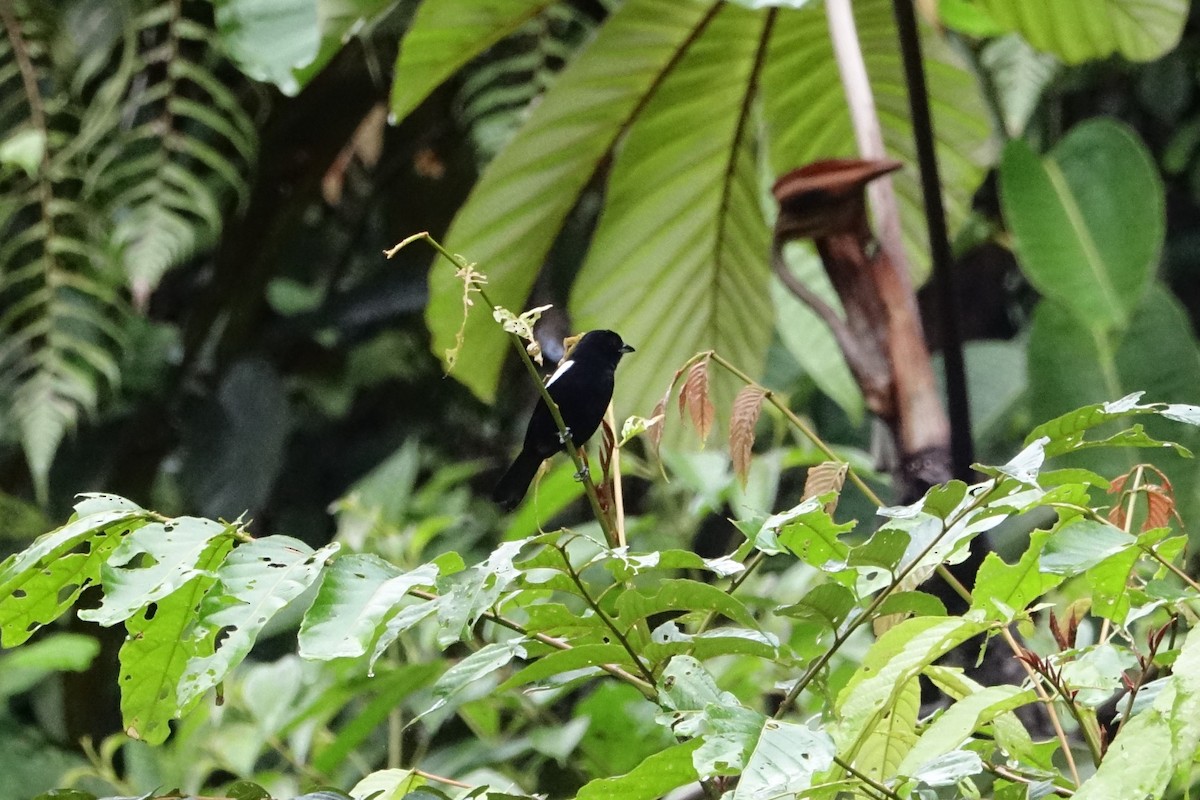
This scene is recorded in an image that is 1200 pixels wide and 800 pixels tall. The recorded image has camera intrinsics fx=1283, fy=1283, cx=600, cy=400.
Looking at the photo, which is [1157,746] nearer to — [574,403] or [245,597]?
[245,597]

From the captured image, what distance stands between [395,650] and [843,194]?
2.99 feet

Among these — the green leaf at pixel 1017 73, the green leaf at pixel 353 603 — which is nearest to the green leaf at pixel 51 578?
the green leaf at pixel 353 603

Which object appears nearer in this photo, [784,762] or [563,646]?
[784,762]

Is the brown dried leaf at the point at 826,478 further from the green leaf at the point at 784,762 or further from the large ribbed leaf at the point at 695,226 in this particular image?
the large ribbed leaf at the point at 695,226

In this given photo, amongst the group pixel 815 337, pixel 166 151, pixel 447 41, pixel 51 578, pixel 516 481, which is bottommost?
pixel 815 337

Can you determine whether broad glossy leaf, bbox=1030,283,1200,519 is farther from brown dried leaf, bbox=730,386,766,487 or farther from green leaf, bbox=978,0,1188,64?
brown dried leaf, bbox=730,386,766,487

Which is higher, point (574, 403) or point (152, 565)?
point (152, 565)

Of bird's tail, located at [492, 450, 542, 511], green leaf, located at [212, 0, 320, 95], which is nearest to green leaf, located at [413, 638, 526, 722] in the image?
bird's tail, located at [492, 450, 542, 511]

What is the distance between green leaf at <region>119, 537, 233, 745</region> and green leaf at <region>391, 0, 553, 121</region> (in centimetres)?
91

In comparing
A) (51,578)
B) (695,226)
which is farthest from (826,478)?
(695,226)

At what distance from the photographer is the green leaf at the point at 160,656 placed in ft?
1.77

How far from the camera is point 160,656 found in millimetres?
544

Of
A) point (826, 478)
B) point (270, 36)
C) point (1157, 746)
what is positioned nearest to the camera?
point (1157, 746)

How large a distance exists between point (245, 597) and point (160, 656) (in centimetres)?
7
